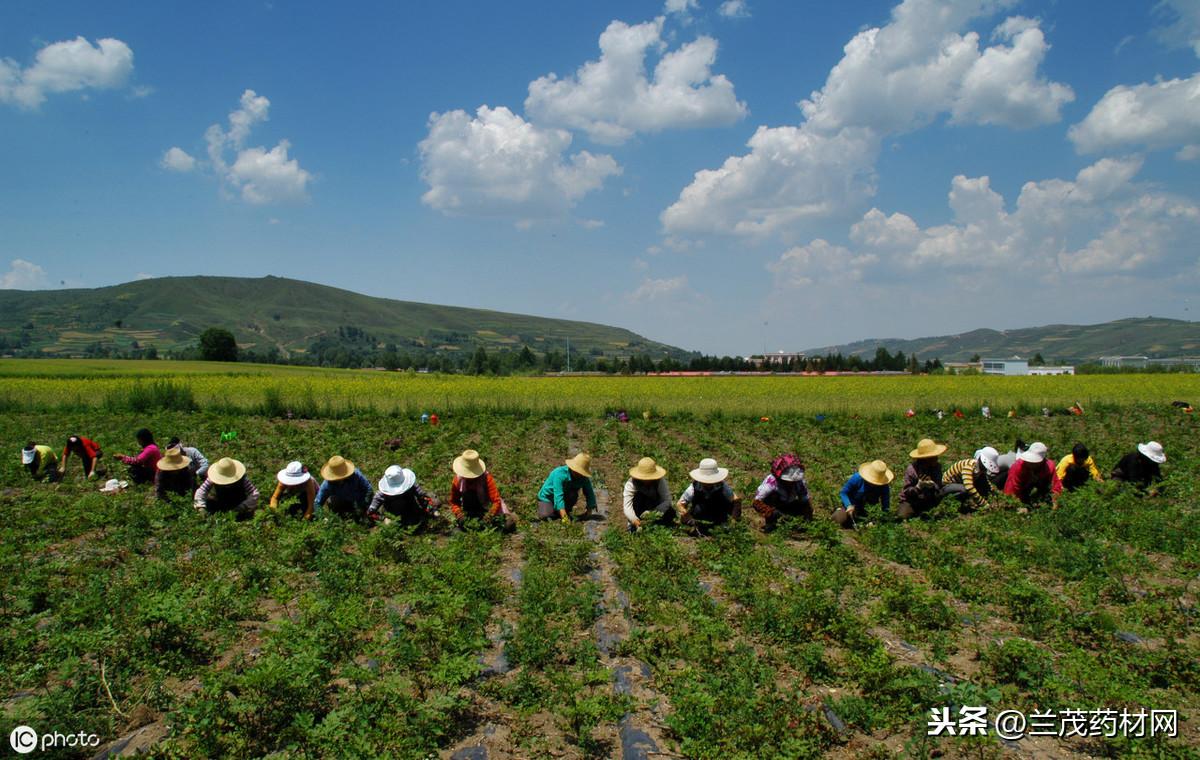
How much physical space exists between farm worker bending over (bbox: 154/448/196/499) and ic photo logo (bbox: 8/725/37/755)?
6.99 meters

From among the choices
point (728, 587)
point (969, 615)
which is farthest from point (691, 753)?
point (969, 615)

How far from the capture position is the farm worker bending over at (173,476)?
10719 millimetres

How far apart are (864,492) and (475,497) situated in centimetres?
593

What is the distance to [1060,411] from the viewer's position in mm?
27078

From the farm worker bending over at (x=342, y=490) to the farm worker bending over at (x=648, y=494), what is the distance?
13.1 feet

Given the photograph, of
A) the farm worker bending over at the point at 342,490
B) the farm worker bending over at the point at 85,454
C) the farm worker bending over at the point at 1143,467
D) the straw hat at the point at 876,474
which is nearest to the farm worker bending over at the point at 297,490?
the farm worker bending over at the point at 342,490

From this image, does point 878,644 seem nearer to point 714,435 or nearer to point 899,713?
point 899,713

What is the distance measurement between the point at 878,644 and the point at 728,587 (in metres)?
1.84

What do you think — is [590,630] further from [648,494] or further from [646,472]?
[648,494]

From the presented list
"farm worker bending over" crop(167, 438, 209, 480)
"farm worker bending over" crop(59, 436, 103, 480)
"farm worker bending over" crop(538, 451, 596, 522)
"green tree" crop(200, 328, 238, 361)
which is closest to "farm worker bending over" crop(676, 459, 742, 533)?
"farm worker bending over" crop(538, 451, 596, 522)

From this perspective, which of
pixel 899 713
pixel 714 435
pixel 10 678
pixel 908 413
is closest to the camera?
pixel 899 713

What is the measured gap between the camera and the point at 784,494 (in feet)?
31.5

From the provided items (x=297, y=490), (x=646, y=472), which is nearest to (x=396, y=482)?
(x=297, y=490)

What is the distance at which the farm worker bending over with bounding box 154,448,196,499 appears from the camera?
Result: 10.7m
